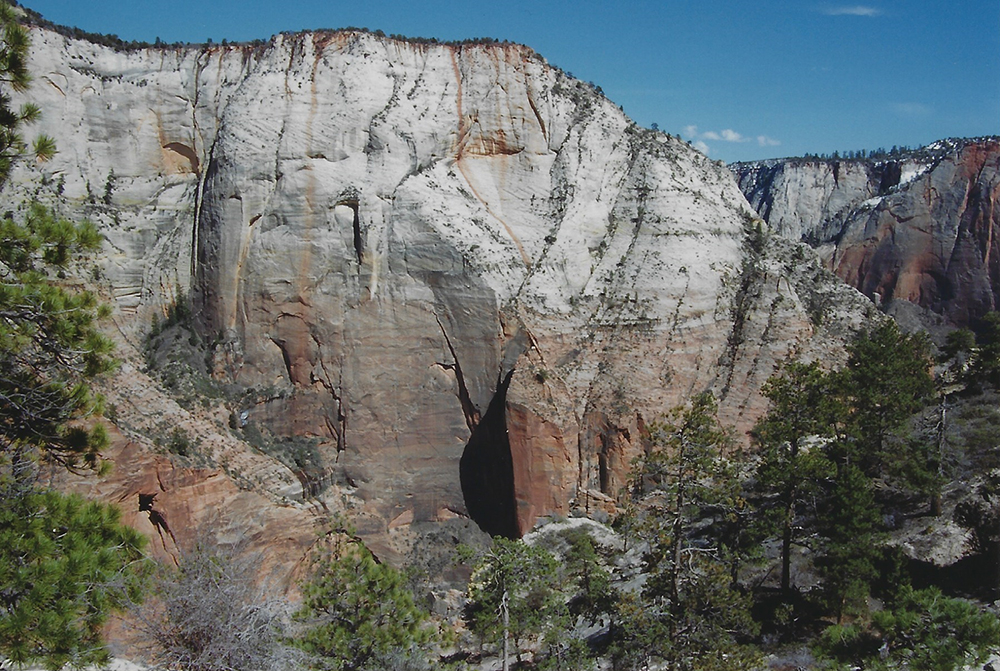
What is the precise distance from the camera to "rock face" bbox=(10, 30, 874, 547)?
1206 inches

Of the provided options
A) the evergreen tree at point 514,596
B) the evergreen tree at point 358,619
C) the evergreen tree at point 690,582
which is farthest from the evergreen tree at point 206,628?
the evergreen tree at point 514,596

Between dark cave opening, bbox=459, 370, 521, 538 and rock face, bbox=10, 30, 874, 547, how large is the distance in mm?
93

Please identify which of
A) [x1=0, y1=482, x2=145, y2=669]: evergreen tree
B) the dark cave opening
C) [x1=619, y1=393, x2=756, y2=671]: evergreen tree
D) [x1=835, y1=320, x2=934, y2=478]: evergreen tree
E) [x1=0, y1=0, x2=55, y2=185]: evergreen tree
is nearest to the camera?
[x1=0, y1=482, x2=145, y2=669]: evergreen tree

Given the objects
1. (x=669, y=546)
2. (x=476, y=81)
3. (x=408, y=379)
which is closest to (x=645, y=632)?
(x=669, y=546)

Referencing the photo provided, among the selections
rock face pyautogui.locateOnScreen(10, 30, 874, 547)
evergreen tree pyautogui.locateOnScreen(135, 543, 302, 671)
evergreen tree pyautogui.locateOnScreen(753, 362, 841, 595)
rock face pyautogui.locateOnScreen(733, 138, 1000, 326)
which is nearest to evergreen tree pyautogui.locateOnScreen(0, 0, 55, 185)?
evergreen tree pyautogui.locateOnScreen(135, 543, 302, 671)

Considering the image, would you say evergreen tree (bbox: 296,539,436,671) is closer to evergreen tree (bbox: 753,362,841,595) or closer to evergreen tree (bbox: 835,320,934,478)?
evergreen tree (bbox: 753,362,841,595)

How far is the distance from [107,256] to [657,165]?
24.2 metres

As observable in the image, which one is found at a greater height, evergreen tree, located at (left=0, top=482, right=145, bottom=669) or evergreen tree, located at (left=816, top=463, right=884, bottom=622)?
evergreen tree, located at (left=0, top=482, right=145, bottom=669)

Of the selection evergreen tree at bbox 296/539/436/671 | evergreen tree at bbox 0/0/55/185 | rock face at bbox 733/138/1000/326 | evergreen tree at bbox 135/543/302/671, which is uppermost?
rock face at bbox 733/138/1000/326

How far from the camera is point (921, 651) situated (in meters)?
11.0

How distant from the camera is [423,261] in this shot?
31.3 metres

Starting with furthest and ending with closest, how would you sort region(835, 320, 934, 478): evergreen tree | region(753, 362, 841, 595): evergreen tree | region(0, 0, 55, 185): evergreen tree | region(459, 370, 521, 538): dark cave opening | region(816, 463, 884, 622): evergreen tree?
region(459, 370, 521, 538): dark cave opening < region(835, 320, 934, 478): evergreen tree < region(753, 362, 841, 595): evergreen tree < region(816, 463, 884, 622): evergreen tree < region(0, 0, 55, 185): evergreen tree

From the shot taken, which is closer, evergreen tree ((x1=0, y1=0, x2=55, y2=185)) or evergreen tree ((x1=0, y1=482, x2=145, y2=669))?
evergreen tree ((x1=0, y1=482, x2=145, y2=669))

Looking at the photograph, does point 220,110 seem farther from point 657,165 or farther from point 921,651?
point 921,651
